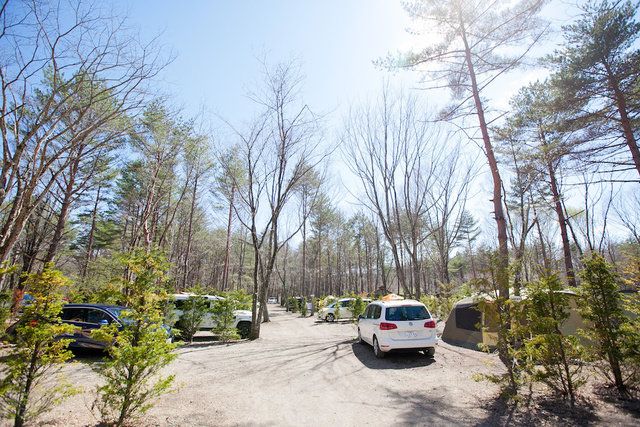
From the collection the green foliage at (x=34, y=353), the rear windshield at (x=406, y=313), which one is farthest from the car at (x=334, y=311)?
the green foliage at (x=34, y=353)

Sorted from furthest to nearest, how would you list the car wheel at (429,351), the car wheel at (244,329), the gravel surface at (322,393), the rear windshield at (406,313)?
the car wheel at (244,329) < the car wheel at (429,351) < the rear windshield at (406,313) < the gravel surface at (322,393)

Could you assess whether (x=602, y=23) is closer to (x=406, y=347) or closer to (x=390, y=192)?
(x=390, y=192)

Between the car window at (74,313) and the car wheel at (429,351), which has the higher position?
the car window at (74,313)

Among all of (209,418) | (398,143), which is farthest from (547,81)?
(209,418)

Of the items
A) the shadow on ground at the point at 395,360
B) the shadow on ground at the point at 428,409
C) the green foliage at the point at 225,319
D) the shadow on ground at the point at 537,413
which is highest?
the green foliage at the point at 225,319

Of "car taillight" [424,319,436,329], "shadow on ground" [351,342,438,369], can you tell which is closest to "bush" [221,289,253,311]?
"shadow on ground" [351,342,438,369]

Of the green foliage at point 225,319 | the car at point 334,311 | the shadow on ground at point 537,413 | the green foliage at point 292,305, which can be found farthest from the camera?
the green foliage at point 292,305

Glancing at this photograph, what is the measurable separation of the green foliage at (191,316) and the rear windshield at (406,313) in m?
7.11

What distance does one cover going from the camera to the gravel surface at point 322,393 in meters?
4.39

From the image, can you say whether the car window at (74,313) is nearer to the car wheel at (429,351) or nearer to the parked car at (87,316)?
the parked car at (87,316)

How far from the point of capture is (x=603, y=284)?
5129 mm

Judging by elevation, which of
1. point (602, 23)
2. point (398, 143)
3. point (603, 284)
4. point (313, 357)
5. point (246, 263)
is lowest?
point (313, 357)

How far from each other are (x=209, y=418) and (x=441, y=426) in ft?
10.9

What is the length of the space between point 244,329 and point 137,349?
961 centimetres
